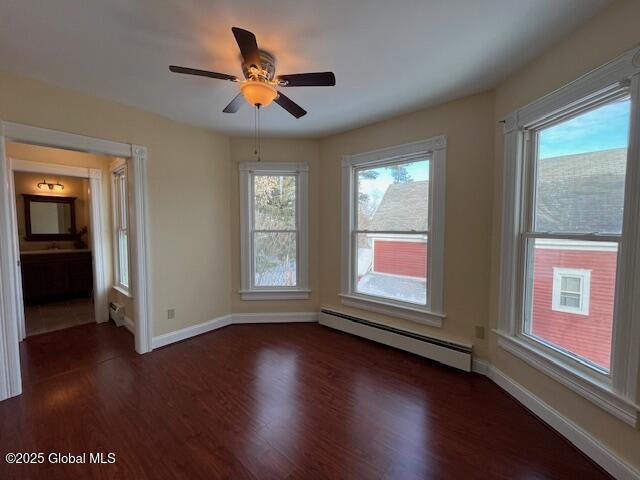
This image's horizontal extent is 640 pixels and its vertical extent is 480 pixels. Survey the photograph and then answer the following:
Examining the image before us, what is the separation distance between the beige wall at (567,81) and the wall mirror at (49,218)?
6905 millimetres

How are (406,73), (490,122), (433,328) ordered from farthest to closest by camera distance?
(433,328)
(490,122)
(406,73)

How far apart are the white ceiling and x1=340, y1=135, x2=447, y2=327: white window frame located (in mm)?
562

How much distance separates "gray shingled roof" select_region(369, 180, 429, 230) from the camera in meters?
→ 2.80

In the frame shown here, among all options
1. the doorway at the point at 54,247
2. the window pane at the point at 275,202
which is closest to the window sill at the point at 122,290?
the doorway at the point at 54,247

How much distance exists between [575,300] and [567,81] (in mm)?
1428

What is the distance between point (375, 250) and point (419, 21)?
2.20m

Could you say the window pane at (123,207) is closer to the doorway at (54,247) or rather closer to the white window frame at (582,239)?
the doorway at (54,247)

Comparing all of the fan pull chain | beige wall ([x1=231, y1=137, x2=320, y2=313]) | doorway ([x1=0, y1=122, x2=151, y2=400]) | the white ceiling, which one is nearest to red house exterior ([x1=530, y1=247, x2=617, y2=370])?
the white ceiling

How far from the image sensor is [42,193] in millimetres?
4707

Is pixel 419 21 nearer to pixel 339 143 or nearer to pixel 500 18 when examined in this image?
pixel 500 18

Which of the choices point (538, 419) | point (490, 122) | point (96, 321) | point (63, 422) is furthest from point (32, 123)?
point (538, 419)

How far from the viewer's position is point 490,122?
7.57 feet

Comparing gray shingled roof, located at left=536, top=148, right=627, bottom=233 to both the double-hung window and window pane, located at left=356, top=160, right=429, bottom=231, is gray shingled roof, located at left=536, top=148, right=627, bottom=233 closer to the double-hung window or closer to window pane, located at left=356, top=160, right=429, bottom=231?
window pane, located at left=356, top=160, right=429, bottom=231

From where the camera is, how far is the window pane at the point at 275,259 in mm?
3693
